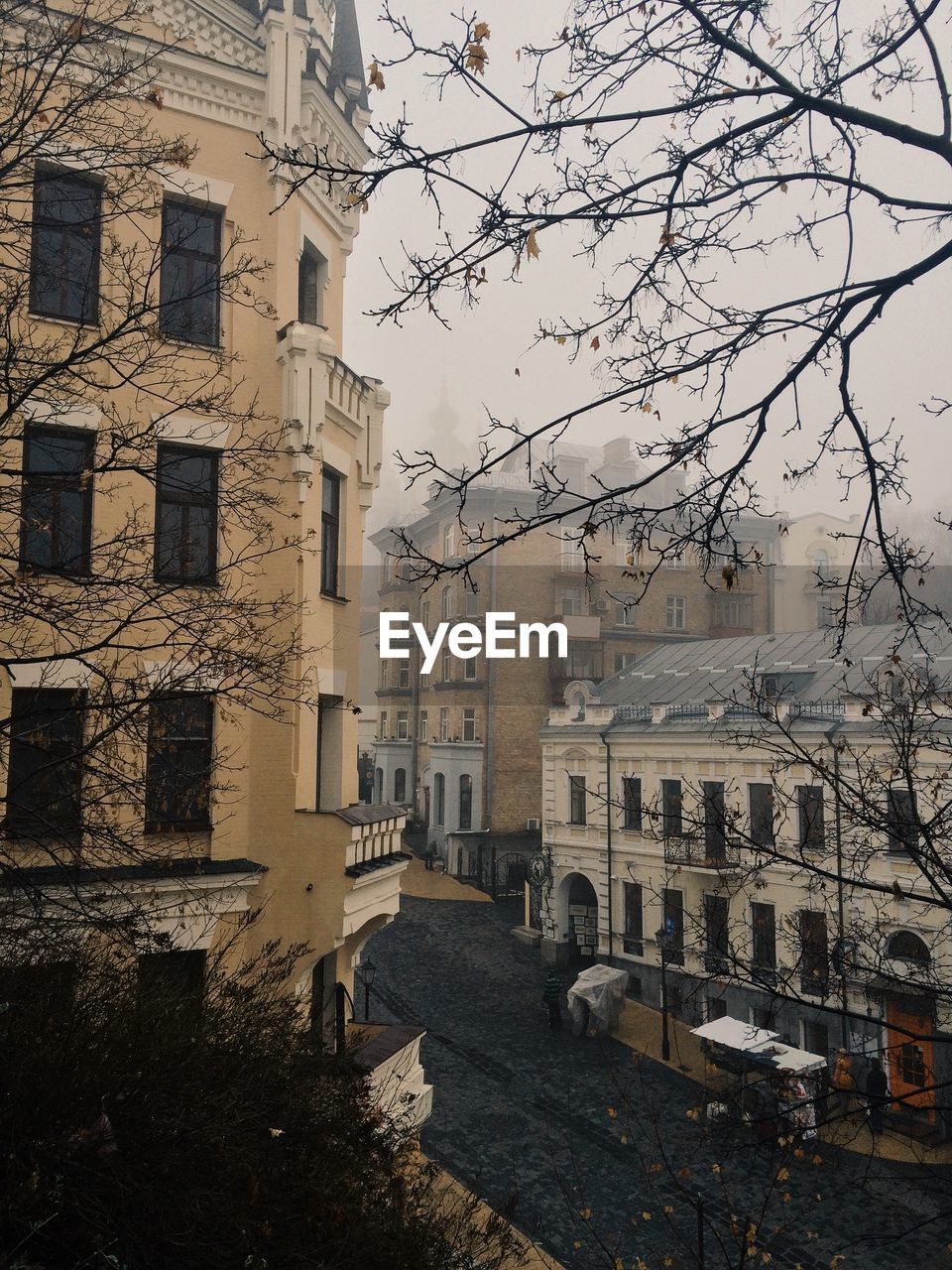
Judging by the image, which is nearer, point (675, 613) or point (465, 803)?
point (465, 803)

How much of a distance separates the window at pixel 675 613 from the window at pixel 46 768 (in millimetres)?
40229

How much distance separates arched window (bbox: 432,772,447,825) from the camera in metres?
44.5

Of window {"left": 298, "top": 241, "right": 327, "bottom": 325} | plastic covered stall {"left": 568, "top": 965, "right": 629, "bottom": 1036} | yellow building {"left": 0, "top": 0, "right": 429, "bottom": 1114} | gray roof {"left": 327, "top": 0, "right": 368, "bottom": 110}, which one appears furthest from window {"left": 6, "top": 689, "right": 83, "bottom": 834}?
plastic covered stall {"left": 568, "top": 965, "right": 629, "bottom": 1036}

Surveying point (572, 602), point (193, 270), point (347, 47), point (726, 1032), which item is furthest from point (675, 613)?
point (193, 270)

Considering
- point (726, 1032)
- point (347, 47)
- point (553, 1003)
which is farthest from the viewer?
point (553, 1003)

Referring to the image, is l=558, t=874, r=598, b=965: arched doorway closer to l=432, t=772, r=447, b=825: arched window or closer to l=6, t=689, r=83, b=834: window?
l=432, t=772, r=447, b=825: arched window

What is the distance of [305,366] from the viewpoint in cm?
1073

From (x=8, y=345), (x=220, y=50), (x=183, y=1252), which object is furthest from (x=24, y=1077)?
(x=220, y=50)

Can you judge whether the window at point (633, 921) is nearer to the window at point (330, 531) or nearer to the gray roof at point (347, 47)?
the window at point (330, 531)

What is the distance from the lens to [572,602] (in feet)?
144

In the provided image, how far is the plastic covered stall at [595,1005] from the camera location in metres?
24.1

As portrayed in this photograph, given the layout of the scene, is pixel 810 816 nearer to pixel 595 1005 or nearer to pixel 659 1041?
pixel 595 1005

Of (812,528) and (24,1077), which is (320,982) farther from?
(812,528)

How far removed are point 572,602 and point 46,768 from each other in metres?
39.2
